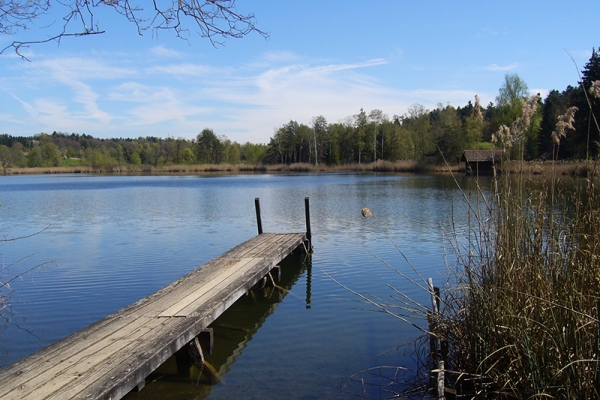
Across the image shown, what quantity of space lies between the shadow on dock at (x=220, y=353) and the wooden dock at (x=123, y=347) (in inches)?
16.4

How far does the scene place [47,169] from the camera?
256ft

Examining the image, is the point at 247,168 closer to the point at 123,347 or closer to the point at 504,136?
the point at 123,347

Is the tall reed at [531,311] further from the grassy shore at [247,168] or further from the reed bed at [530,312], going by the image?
the grassy shore at [247,168]

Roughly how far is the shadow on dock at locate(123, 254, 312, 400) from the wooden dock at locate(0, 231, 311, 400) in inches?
16.4

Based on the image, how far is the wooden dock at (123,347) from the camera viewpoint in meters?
3.66

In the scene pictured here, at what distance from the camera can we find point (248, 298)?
8414 millimetres

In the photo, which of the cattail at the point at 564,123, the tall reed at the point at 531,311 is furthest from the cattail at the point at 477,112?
the cattail at the point at 564,123

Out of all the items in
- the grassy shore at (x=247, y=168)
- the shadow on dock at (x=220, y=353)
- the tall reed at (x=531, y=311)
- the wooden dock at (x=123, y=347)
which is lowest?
the shadow on dock at (x=220, y=353)

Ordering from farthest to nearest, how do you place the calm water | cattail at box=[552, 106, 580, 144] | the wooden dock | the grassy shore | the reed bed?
the grassy shore
the calm water
the wooden dock
cattail at box=[552, 106, 580, 144]
the reed bed

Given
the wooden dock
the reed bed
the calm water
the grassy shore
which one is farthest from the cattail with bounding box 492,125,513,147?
the grassy shore

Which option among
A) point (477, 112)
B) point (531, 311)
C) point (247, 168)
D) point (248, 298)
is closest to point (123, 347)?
point (531, 311)

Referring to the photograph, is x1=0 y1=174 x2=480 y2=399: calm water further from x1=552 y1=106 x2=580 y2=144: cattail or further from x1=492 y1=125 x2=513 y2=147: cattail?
x1=552 y1=106 x2=580 y2=144: cattail

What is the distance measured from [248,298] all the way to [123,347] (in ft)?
13.2

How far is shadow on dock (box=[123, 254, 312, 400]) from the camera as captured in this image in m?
4.98
